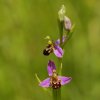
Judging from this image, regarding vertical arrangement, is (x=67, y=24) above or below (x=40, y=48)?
below

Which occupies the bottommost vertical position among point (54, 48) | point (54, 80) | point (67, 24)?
point (54, 80)

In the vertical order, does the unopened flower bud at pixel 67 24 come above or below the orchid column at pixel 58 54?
above

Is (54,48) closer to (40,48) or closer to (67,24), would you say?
(67,24)

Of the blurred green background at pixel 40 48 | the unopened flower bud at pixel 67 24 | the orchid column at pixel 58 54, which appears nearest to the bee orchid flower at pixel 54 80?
the orchid column at pixel 58 54

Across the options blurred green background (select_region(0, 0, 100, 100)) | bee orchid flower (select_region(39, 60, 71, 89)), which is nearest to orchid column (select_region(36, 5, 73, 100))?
bee orchid flower (select_region(39, 60, 71, 89))

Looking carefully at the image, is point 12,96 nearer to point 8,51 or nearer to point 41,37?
point 8,51

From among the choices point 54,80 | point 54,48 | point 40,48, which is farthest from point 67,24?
point 40,48

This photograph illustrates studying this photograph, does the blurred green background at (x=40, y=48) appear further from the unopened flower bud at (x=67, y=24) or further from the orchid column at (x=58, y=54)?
the unopened flower bud at (x=67, y=24)

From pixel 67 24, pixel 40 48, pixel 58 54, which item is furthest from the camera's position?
pixel 40 48

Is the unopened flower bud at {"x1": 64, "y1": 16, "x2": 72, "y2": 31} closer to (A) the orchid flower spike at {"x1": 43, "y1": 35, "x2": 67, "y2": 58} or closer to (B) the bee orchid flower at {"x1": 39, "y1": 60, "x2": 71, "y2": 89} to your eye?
(A) the orchid flower spike at {"x1": 43, "y1": 35, "x2": 67, "y2": 58}

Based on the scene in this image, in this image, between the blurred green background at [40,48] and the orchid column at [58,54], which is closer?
the orchid column at [58,54]
